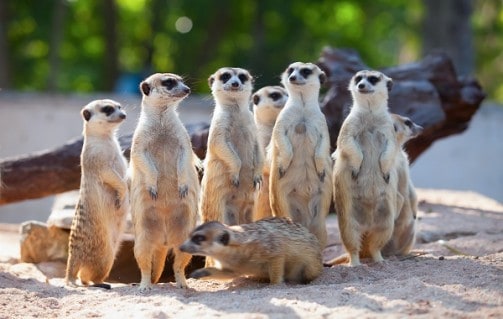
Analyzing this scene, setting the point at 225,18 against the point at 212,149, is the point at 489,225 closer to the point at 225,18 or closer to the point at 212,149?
the point at 212,149

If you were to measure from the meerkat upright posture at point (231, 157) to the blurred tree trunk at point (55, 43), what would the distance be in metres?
9.79

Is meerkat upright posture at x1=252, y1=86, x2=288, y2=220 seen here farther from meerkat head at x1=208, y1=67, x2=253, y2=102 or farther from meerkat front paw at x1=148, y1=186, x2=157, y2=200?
meerkat front paw at x1=148, y1=186, x2=157, y2=200

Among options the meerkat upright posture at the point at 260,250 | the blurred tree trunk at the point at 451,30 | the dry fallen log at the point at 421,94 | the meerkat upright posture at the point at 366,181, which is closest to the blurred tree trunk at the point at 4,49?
the blurred tree trunk at the point at 451,30

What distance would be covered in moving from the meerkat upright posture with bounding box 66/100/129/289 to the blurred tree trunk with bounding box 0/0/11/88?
9.96 m

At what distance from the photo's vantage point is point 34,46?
20.2 meters

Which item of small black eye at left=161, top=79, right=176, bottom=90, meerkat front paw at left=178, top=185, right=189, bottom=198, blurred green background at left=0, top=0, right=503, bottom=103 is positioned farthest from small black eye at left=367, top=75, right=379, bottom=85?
blurred green background at left=0, top=0, right=503, bottom=103

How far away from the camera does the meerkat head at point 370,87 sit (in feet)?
20.0

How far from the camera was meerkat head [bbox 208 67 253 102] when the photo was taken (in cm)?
615

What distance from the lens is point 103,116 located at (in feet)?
20.2

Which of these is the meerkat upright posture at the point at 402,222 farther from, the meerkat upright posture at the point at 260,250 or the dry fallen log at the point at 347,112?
the dry fallen log at the point at 347,112

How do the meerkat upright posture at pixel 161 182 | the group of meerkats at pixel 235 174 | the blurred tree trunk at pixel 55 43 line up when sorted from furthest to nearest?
the blurred tree trunk at pixel 55 43 → the group of meerkats at pixel 235 174 → the meerkat upright posture at pixel 161 182

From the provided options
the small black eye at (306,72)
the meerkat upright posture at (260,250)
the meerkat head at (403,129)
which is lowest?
the meerkat upright posture at (260,250)

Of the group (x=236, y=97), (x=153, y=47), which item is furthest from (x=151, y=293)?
(x=153, y=47)

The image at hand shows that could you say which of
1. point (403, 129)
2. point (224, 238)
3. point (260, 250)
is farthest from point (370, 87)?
point (224, 238)
